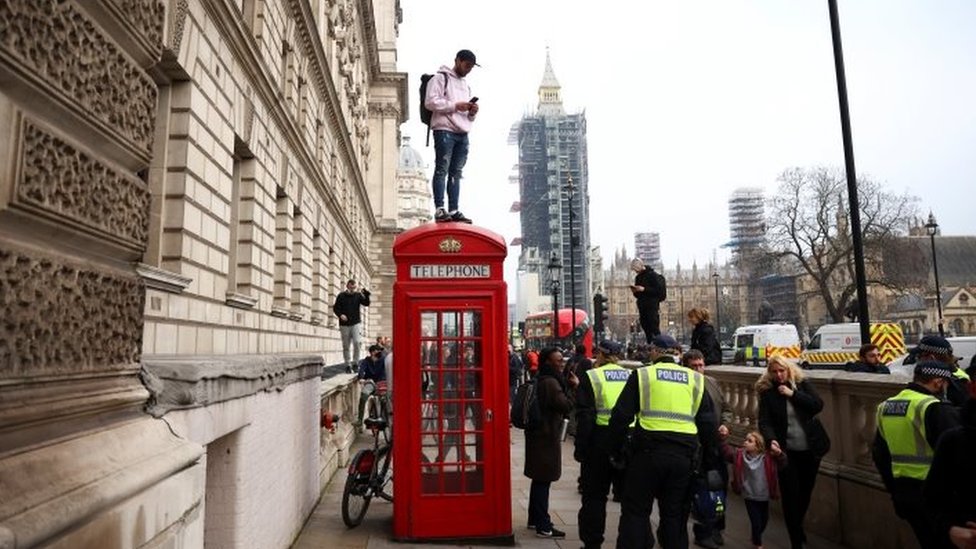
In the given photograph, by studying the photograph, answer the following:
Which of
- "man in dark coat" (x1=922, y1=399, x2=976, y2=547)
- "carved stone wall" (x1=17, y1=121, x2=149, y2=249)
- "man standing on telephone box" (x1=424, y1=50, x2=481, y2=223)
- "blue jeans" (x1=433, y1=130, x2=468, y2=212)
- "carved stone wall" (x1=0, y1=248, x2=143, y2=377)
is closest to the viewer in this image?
"carved stone wall" (x1=0, y1=248, x2=143, y2=377)

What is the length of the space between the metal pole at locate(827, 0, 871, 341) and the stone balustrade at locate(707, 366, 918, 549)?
3704mm

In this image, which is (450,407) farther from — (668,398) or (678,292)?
(678,292)

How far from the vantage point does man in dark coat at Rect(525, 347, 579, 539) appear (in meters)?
7.50

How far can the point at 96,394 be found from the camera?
7.03ft

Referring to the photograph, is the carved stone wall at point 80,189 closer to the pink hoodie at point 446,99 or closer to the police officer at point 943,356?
the police officer at point 943,356

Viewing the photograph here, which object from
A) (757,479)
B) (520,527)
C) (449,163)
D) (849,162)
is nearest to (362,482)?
(520,527)

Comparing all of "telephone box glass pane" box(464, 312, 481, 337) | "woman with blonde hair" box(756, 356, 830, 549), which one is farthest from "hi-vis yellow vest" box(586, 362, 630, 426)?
"woman with blonde hair" box(756, 356, 830, 549)

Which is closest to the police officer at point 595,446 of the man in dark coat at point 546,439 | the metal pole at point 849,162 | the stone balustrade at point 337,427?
the man in dark coat at point 546,439

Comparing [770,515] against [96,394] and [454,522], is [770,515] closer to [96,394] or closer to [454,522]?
[454,522]

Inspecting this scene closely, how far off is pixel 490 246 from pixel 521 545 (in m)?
3.00

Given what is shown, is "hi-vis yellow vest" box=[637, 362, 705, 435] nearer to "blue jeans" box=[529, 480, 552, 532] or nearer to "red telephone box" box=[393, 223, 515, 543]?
"red telephone box" box=[393, 223, 515, 543]

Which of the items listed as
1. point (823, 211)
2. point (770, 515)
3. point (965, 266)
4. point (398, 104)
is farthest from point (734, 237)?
→ point (770, 515)

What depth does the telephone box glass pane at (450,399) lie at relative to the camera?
7070 millimetres

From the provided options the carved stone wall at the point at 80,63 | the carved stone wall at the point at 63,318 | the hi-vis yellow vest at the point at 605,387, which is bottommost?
the hi-vis yellow vest at the point at 605,387
